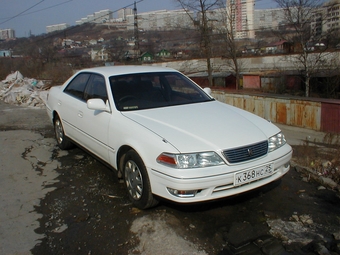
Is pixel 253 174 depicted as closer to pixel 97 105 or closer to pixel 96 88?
pixel 97 105

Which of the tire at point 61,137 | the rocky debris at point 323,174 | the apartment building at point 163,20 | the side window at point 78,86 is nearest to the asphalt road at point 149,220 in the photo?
the rocky debris at point 323,174

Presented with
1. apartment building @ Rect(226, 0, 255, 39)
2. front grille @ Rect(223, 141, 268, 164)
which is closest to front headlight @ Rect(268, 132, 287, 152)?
front grille @ Rect(223, 141, 268, 164)

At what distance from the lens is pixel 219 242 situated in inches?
119

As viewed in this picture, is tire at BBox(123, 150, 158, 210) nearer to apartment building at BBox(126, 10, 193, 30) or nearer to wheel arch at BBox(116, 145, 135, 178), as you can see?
wheel arch at BBox(116, 145, 135, 178)

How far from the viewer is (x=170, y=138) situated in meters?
3.34

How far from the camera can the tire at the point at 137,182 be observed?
3.42 m

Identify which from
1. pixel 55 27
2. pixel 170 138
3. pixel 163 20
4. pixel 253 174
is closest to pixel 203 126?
pixel 170 138

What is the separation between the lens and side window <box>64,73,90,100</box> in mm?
5155

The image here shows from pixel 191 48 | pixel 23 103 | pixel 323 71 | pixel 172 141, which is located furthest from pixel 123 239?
pixel 191 48

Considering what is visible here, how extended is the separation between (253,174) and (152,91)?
6.19 feet

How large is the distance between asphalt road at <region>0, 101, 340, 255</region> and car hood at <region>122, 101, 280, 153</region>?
66 cm

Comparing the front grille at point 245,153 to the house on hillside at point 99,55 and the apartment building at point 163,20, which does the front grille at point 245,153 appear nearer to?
the apartment building at point 163,20

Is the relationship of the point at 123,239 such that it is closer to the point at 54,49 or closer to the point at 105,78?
the point at 105,78

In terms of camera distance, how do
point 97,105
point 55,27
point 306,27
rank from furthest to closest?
point 55,27, point 306,27, point 97,105
